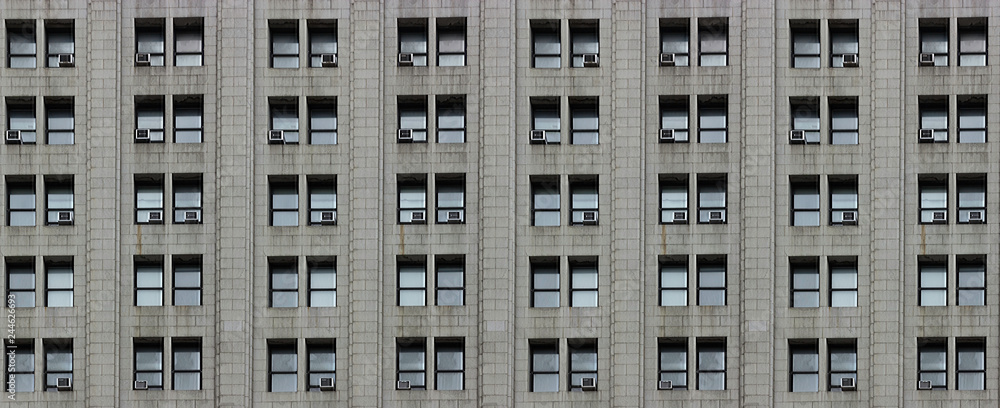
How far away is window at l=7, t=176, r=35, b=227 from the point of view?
208ft

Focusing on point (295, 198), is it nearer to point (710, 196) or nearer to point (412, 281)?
point (412, 281)

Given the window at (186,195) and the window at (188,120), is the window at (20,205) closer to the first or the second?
the window at (186,195)

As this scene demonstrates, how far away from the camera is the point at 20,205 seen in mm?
63312

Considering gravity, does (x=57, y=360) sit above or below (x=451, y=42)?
below

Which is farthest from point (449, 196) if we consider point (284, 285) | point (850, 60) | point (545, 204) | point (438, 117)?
point (850, 60)

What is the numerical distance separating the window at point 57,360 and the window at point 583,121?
60.3ft

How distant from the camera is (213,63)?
63.6 metres

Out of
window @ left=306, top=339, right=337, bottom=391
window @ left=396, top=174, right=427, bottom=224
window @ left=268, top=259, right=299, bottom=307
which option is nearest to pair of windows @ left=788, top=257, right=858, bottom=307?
window @ left=396, top=174, right=427, bottom=224

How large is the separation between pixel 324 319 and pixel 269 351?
2.20 m

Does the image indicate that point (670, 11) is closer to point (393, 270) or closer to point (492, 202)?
point (492, 202)

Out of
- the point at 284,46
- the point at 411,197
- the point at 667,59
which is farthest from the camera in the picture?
the point at 284,46

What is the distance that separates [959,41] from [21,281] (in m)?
32.9

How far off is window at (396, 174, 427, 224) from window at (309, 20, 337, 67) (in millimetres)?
5118

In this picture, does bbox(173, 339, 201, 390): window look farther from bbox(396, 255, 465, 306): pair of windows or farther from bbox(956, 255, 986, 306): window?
bbox(956, 255, 986, 306): window
